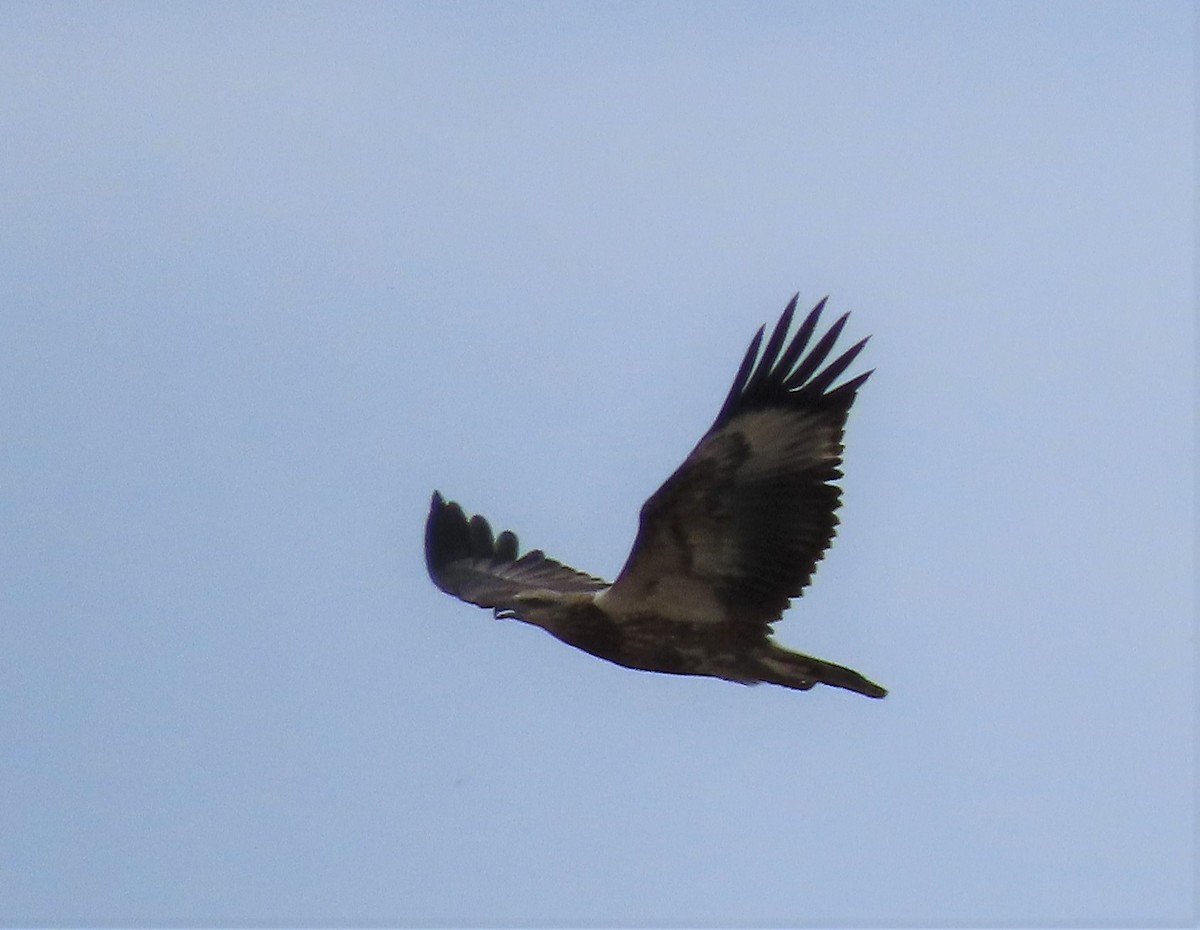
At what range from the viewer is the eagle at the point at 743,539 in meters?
12.3

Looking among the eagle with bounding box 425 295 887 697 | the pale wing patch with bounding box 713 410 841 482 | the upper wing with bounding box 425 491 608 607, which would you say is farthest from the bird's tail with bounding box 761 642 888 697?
the upper wing with bounding box 425 491 608 607

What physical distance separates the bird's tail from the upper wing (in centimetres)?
245

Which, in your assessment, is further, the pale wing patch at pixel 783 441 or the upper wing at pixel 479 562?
the upper wing at pixel 479 562

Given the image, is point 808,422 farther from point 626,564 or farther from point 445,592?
point 445,592

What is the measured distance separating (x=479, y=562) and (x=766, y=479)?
3.65m

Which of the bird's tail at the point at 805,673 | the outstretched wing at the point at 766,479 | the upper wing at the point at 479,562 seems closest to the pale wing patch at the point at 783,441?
the outstretched wing at the point at 766,479

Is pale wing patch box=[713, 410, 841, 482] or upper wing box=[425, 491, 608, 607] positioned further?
upper wing box=[425, 491, 608, 607]

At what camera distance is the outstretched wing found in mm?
12258

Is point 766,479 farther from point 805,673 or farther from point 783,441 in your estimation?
point 805,673

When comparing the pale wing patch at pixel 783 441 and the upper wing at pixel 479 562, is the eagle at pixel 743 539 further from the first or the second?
the upper wing at pixel 479 562

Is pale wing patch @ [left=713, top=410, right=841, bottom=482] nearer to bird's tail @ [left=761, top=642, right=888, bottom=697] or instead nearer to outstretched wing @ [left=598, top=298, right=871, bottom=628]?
outstretched wing @ [left=598, top=298, right=871, bottom=628]

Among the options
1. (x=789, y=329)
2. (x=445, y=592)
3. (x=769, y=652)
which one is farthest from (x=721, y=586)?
(x=445, y=592)

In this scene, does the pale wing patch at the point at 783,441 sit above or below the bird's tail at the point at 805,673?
above

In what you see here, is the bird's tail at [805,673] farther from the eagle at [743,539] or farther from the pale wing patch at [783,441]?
the pale wing patch at [783,441]
